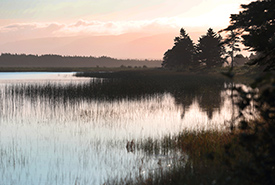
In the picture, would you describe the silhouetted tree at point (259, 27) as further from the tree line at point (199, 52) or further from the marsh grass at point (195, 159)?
the tree line at point (199, 52)

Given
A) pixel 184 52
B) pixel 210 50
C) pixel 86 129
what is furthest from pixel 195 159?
pixel 184 52

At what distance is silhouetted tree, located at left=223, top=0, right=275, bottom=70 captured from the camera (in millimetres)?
12344

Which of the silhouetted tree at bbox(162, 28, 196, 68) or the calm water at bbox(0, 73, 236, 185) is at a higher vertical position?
the silhouetted tree at bbox(162, 28, 196, 68)

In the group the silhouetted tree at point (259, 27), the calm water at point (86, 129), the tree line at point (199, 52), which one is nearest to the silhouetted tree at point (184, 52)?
the tree line at point (199, 52)

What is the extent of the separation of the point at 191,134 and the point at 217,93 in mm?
20981

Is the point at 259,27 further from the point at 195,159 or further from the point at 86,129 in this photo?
the point at 86,129

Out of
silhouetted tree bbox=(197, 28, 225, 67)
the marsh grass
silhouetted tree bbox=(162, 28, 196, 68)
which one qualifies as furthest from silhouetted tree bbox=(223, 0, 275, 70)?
silhouetted tree bbox=(162, 28, 196, 68)

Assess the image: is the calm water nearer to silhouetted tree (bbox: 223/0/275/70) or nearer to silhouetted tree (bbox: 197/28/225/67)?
silhouetted tree (bbox: 223/0/275/70)

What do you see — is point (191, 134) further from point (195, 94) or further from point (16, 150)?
point (195, 94)

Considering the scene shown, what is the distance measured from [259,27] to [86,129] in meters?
10.7

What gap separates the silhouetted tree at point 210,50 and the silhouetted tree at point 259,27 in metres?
65.7

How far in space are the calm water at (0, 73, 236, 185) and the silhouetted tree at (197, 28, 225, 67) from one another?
1970 inches

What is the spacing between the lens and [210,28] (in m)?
81.8

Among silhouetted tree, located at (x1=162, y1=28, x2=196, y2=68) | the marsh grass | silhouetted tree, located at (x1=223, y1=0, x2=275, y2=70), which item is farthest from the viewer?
silhouetted tree, located at (x1=162, y1=28, x2=196, y2=68)
